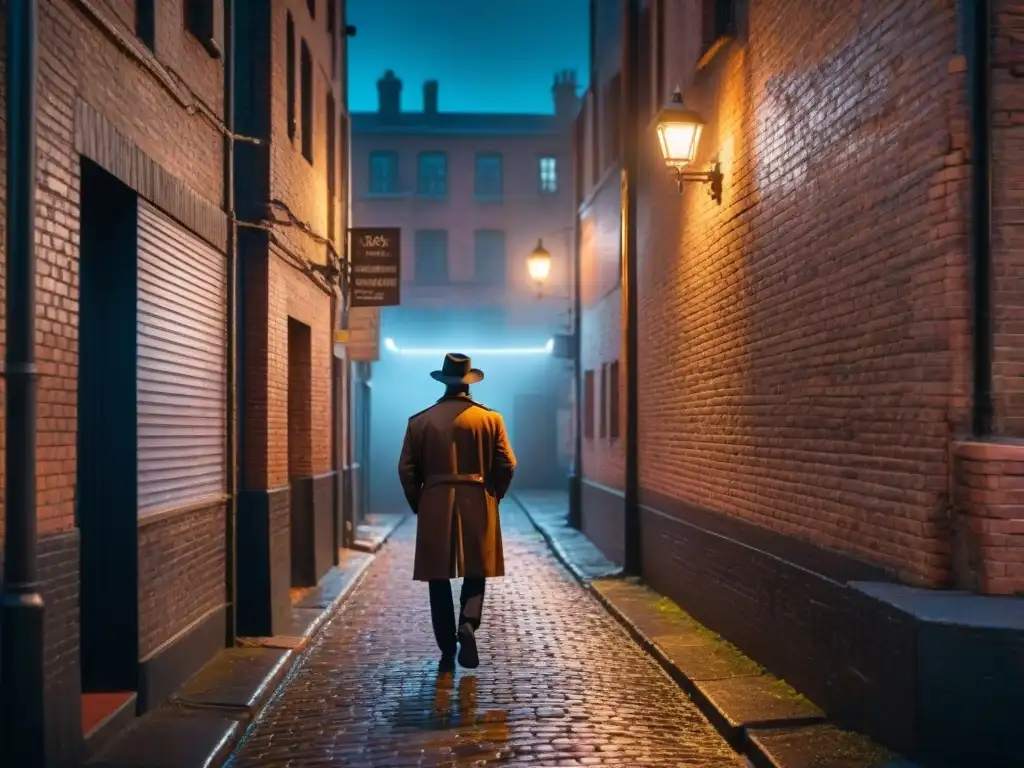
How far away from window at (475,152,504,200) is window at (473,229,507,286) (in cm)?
144

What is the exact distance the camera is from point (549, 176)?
37.9 meters

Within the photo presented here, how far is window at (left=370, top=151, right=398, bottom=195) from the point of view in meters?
37.6

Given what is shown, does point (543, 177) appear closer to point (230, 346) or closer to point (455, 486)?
point (230, 346)

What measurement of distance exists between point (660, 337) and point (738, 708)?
6.09 m

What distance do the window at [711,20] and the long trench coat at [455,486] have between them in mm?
4061

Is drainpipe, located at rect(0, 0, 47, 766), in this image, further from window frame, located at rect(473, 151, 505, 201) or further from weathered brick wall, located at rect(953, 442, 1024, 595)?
window frame, located at rect(473, 151, 505, 201)

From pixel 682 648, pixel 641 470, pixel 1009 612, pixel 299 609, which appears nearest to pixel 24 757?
pixel 1009 612

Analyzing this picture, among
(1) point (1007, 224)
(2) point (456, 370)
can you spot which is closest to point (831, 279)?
(1) point (1007, 224)

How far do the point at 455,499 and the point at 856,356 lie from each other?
3.03m

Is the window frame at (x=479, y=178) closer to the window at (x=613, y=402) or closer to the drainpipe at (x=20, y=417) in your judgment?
the window at (x=613, y=402)

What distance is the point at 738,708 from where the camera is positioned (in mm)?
6836

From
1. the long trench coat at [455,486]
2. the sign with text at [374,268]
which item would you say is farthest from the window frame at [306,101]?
the long trench coat at [455,486]

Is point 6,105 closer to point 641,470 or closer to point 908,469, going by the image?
point 908,469

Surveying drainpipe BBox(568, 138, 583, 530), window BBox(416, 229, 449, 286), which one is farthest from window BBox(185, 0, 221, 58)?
window BBox(416, 229, 449, 286)
